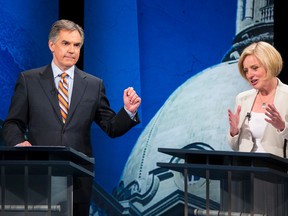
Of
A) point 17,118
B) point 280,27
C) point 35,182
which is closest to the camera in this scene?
point 35,182

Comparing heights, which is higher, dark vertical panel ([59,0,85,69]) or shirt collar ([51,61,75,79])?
dark vertical panel ([59,0,85,69])

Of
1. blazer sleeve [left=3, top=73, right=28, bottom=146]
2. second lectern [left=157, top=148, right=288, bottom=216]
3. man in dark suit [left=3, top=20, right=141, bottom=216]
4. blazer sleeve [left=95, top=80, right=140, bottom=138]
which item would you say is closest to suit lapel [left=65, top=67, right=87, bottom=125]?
man in dark suit [left=3, top=20, right=141, bottom=216]

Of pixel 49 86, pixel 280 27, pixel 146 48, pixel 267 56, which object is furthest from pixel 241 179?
pixel 146 48

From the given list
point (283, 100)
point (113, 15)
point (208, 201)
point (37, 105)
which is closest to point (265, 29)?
point (113, 15)

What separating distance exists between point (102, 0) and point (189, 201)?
3028 millimetres

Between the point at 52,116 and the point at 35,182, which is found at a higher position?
the point at 52,116

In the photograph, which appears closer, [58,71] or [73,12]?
[58,71]

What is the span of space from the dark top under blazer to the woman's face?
0.64 m

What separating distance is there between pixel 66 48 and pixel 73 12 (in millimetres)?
1940

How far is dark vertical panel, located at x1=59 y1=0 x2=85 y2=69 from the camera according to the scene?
5758mm

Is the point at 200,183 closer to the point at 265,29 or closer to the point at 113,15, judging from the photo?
the point at 265,29

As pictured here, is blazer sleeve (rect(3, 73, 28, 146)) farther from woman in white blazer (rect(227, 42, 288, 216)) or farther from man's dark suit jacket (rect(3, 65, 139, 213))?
woman in white blazer (rect(227, 42, 288, 216))

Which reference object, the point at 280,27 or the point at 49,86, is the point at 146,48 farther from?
the point at 49,86

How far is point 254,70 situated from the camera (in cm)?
388
